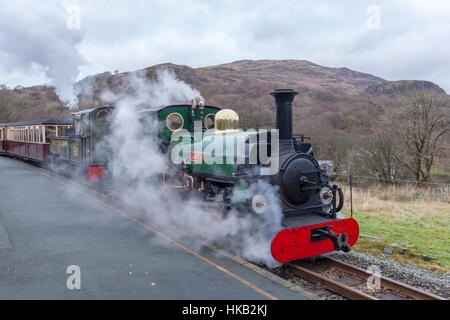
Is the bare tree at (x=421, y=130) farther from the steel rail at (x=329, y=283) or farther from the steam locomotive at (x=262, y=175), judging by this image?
the steel rail at (x=329, y=283)

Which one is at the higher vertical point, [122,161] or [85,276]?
[122,161]

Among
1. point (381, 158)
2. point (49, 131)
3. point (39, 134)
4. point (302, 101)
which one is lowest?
point (381, 158)

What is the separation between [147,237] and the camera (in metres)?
7.66

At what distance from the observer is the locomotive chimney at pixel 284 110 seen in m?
6.55

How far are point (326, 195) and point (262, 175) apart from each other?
144 cm

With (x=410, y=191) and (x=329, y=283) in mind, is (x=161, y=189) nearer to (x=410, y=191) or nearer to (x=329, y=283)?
(x=329, y=283)

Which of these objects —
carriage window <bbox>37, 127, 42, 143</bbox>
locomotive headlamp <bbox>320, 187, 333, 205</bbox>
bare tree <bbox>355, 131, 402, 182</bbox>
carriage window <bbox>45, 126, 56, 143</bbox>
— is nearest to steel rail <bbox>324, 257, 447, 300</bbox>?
locomotive headlamp <bbox>320, 187, 333, 205</bbox>

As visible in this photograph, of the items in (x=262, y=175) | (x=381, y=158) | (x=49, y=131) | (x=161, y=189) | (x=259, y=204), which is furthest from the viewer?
(x=49, y=131)

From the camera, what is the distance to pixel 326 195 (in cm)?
678

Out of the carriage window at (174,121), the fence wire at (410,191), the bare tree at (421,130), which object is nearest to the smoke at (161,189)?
the carriage window at (174,121)

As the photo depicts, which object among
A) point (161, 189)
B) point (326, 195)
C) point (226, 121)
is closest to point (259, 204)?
point (326, 195)

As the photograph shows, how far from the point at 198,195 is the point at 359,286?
3.82 meters
